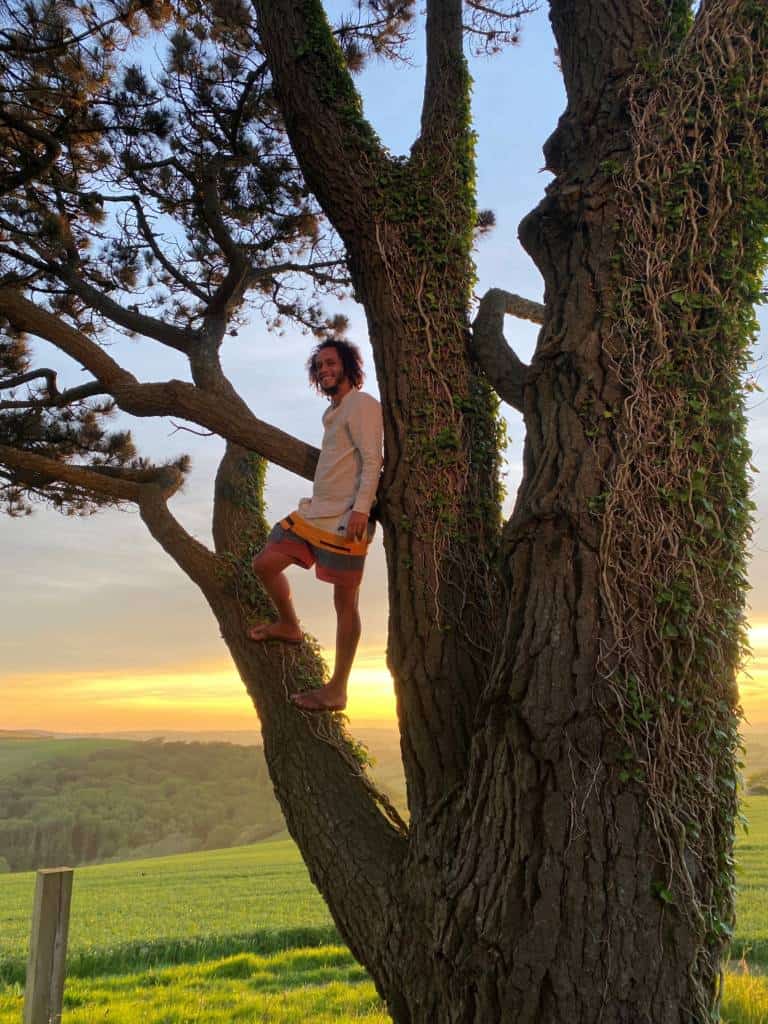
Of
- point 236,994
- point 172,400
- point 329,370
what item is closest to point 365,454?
point 329,370

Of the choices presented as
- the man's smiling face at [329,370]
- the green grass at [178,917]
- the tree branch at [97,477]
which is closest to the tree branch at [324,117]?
the man's smiling face at [329,370]

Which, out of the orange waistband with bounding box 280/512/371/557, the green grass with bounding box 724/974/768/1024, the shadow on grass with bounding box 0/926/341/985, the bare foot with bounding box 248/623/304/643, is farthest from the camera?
the shadow on grass with bounding box 0/926/341/985

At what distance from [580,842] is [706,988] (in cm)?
61

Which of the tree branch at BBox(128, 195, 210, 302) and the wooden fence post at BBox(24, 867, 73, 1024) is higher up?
the tree branch at BBox(128, 195, 210, 302)

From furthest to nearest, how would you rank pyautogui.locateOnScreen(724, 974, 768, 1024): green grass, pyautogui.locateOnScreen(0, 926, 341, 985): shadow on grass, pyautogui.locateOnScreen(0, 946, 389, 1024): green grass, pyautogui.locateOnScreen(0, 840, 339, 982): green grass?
pyautogui.locateOnScreen(0, 840, 339, 982): green grass → pyautogui.locateOnScreen(0, 926, 341, 985): shadow on grass → pyautogui.locateOnScreen(0, 946, 389, 1024): green grass → pyautogui.locateOnScreen(724, 974, 768, 1024): green grass

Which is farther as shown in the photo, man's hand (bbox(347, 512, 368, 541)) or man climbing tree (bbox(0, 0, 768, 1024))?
man's hand (bbox(347, 512, 368, 541))

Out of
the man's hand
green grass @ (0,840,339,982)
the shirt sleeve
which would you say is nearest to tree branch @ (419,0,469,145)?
the shirt sleeve

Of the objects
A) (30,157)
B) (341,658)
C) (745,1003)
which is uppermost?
(30,157)

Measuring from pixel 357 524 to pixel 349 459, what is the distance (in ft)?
1.00

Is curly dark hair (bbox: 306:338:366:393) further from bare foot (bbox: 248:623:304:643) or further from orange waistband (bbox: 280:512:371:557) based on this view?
bare foot (bbox: 248:623:304:643)

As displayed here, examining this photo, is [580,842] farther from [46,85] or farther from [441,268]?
[46,85]

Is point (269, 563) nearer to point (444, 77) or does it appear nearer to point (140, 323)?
point (140, 323)

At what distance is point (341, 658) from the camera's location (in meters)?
3.86

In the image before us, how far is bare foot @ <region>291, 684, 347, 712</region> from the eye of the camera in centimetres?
388
